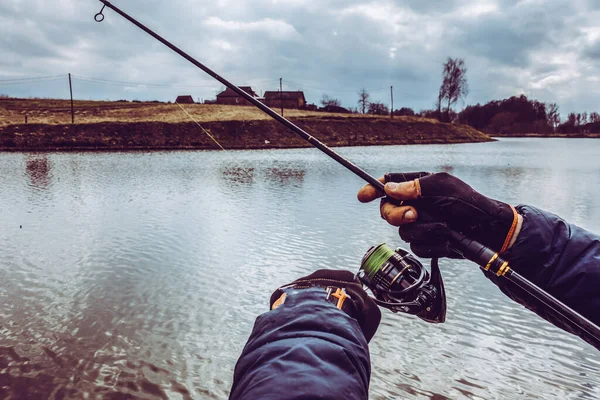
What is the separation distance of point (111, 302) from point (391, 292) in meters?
4.02

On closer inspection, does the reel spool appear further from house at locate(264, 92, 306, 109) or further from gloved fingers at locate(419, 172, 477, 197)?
house at locate(264, 92, 306, 109)

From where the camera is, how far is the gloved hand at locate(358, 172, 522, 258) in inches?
89.2

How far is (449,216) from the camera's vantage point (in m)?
2.31

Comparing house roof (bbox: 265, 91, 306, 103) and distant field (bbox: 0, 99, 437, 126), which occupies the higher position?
house roof (bbox: 265, 91, 306, 103)

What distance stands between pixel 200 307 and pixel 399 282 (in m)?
3.41

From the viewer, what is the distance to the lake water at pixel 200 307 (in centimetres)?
372

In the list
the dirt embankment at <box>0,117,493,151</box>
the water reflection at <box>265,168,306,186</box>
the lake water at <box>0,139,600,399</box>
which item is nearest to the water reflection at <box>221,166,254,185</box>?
the water reflection at <box>265,168,306,186</box>

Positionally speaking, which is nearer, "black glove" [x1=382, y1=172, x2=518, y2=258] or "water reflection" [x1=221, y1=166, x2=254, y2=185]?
"black glove" [x1=382, y1=172, x2=518, y2=258]

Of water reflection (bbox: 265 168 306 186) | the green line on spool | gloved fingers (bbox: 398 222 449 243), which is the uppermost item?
gloved fingers (bbox: 398 222 449 243)

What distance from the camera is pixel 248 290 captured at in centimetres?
559

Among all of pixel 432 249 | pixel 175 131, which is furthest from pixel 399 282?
pixel 175 131

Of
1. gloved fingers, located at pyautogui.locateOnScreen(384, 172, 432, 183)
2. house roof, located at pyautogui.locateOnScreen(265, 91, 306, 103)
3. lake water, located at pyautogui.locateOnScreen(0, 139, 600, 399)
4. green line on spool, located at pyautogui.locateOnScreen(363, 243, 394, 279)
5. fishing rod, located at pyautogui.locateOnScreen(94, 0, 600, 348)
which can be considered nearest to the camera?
fishing rod, located at pyautogui.locateOnScreen(94, 0, 600, 348)

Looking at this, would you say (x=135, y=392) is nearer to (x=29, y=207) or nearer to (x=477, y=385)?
(x=477, y=385)

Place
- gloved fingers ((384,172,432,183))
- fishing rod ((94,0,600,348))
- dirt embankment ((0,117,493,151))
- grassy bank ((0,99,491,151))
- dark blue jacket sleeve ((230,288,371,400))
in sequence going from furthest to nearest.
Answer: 1. grassy bank ((0,99,491,151))
2. dirt embankment ((0,117,493,151))
3. gloved fingers ((384,172,432,183))
4. fishing rod ((94,0,600,348))
5. dark blue jacket sleeve ((230,288,371,400))
